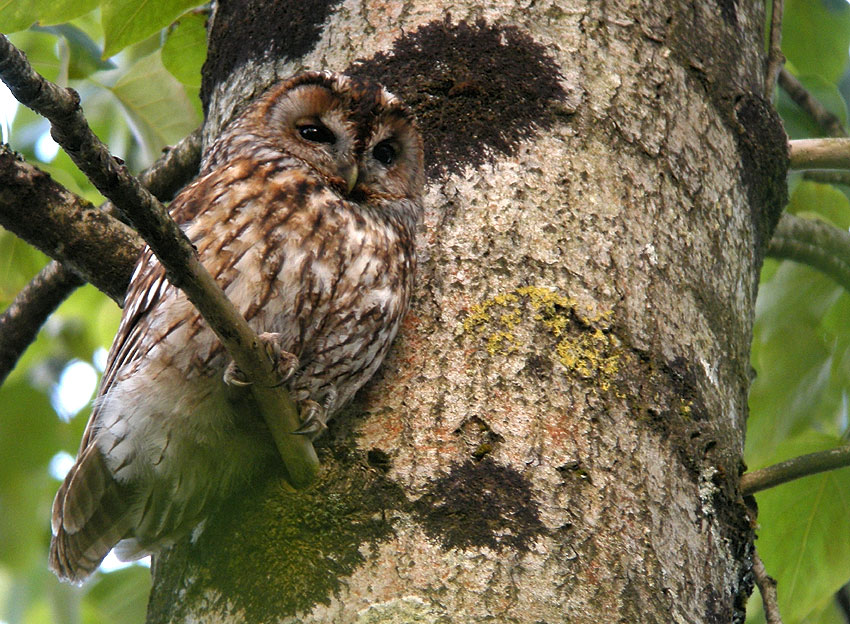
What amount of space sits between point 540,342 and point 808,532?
4.04ft

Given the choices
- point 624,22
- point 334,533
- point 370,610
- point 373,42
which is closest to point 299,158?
point 373,42

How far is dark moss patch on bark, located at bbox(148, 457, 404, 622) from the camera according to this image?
4.50 ft

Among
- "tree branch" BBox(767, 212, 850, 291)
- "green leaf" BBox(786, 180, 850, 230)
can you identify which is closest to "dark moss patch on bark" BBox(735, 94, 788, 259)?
"tree branch" BBox(767, 212, 850, 291)

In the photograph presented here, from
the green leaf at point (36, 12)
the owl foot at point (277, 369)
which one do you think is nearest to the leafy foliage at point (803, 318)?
the owl foot at point (277, 369)

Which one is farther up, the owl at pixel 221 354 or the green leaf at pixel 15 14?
the green leaf at pixel 15 14

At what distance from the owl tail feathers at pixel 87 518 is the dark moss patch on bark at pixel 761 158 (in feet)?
4.63

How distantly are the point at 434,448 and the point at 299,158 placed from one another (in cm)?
76

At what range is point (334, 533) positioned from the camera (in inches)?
55.7

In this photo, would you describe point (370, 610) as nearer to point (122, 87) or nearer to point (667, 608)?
point (667, 608)

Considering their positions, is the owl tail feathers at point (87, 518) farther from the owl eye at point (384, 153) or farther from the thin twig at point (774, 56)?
the thin twig at point (774, 56)

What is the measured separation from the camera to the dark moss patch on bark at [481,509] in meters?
1.37

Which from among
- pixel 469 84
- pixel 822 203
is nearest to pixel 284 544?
pixel 469 84

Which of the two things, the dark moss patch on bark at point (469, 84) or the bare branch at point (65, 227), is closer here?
the bare branch at point (65, 227)

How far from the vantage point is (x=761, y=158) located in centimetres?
203
